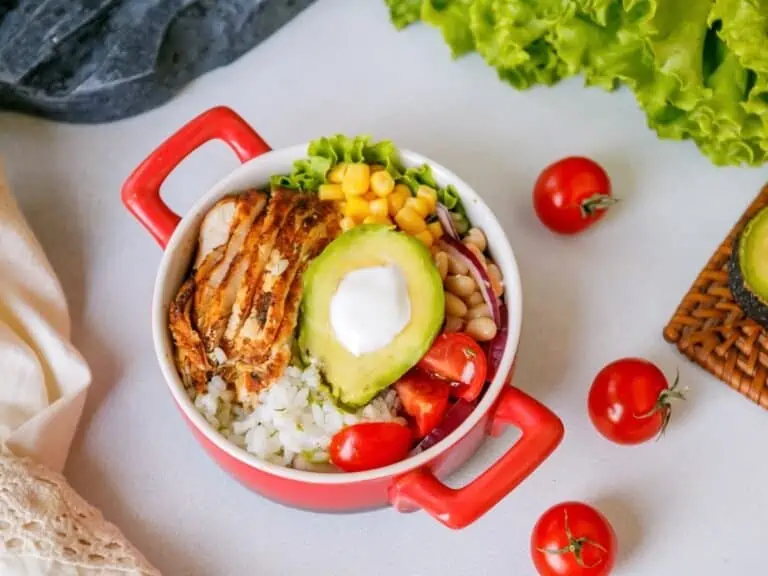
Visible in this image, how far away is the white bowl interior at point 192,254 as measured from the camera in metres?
1.01

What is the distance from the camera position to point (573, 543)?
1.07m

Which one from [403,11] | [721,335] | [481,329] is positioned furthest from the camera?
[403,11]

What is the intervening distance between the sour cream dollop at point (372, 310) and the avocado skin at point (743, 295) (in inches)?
15.7

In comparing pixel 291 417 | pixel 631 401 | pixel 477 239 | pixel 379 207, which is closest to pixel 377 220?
pixel 379 207

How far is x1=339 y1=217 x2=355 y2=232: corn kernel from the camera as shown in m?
1.15

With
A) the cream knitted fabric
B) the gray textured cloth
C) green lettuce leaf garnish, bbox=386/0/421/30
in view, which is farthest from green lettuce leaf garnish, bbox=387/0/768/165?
the cream knitted fabric

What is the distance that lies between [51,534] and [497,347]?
0.50m

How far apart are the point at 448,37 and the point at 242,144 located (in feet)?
A: 1.24

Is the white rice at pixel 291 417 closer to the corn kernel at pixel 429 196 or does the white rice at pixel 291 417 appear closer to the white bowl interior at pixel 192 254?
the white bowl interior at pixel 192 254

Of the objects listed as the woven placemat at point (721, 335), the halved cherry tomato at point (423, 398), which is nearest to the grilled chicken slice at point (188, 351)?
the halved cherry tomato at point (423, 398)

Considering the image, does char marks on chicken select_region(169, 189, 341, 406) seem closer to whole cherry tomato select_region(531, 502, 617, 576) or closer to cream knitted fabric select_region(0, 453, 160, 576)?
cream knitted fabric select_region(0, 453, 160, 576)

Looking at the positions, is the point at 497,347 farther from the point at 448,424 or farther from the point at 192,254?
the point at 192,254

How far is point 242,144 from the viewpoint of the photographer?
3.94 feet

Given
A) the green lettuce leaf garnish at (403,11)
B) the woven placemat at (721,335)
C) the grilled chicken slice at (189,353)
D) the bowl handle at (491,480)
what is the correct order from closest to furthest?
the bowl handle at (491,480), the grilled chicken slice at (189,353), the woven placemat at (721,335), the green lettuce leaf garnish at (403,11)
